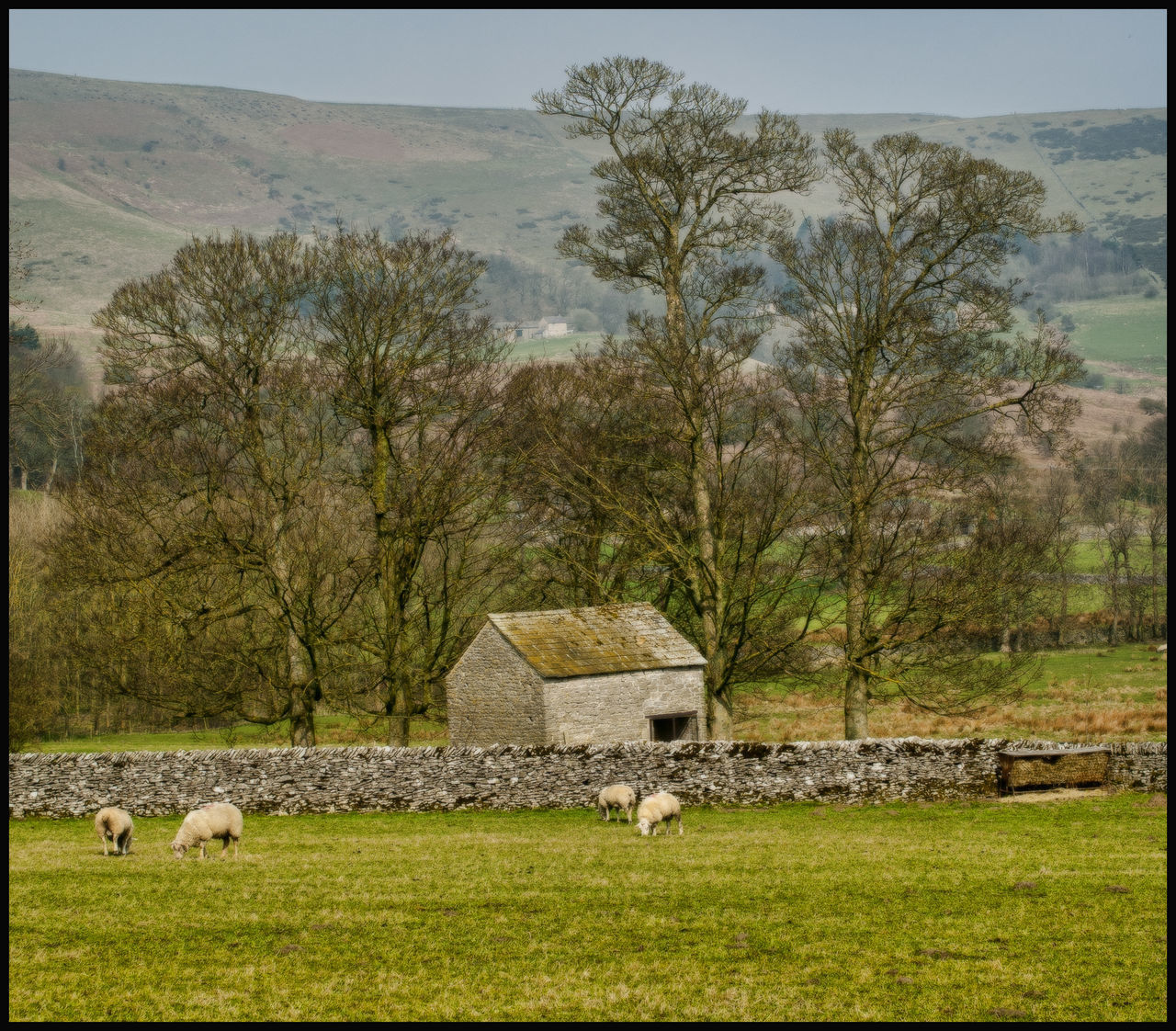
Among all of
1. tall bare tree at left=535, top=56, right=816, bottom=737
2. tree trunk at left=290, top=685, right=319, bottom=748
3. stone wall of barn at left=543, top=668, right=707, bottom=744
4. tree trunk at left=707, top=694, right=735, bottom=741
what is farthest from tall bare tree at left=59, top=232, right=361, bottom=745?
tree trunk at left=707, top=694, right=735, bottom=741

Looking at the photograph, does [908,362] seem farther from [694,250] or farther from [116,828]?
[116,828]

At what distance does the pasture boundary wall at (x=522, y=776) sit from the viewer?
2631 centimetres

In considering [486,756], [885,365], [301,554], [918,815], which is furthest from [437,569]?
[918,815]

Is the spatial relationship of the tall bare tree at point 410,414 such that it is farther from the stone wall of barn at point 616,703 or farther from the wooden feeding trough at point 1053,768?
the wooden feeding trough at point 1053,768

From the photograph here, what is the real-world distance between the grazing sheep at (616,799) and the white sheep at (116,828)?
9.34 m

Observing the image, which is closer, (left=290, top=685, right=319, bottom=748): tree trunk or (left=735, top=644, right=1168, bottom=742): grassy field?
(left=290, top=685, right=319, bottom=748): tree trunk

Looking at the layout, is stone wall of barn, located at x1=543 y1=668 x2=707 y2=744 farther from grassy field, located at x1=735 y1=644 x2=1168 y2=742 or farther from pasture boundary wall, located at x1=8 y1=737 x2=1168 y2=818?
grassy field, located at x1=735 y1=644 x2=1168 y2=742

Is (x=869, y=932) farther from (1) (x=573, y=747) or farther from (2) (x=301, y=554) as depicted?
(2) (x=301, y=554)

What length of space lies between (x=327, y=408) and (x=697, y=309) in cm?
1144

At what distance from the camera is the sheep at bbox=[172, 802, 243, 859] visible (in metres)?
19.0

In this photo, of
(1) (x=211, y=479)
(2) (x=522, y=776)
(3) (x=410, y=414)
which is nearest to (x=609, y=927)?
(2) (x=522, y=776)

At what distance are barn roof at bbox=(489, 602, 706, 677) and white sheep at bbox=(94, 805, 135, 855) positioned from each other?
1139cm

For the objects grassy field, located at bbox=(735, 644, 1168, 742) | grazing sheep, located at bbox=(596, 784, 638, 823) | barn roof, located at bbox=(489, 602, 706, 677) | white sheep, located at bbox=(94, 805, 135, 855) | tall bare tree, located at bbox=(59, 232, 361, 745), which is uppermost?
tall bare tree, located at bbox=(59, 232, 361, 745)

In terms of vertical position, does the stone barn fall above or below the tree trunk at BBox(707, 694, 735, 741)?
above
